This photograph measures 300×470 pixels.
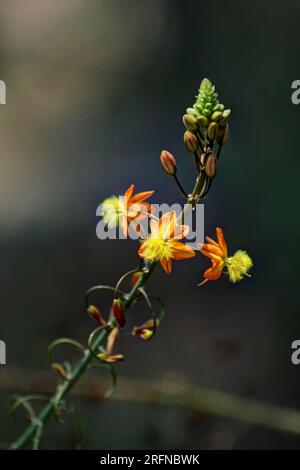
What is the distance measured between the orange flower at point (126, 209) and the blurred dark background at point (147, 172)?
1.58m

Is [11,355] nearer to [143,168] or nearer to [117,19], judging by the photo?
[143,168]

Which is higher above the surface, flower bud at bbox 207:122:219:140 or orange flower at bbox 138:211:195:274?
flower bud at bbox 207:122:219:140

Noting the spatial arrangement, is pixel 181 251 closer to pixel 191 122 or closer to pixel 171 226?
pixel 171 226

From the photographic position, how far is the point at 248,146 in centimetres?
443

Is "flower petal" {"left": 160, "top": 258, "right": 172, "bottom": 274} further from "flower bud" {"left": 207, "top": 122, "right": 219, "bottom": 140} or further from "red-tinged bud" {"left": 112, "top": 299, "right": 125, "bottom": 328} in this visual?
"flower bud" {"left": 207, "top": 122, "right": 219, "bottom": 140}

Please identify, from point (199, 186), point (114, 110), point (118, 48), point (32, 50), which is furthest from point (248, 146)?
point (199, 186)

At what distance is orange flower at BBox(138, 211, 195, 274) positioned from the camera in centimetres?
157

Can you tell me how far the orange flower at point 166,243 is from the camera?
1.57m

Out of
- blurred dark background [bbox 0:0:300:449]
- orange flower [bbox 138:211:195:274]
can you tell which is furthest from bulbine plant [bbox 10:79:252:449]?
blurred dark background [bbox 0:0:300:449]

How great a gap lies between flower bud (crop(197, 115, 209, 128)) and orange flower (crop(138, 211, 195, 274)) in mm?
220

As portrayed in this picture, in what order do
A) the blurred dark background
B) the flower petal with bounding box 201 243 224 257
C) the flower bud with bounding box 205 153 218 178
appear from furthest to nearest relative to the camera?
the blurred dark background < the flower petal with bounding box 201 243 224 257 < the flower bud with bounding box 205 153 218 178

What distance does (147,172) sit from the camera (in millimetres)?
4547

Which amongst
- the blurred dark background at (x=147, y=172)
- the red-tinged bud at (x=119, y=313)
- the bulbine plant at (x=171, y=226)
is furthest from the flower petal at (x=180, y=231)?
the blurred dark background at (x=147, y=172)

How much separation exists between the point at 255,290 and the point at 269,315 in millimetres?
205
